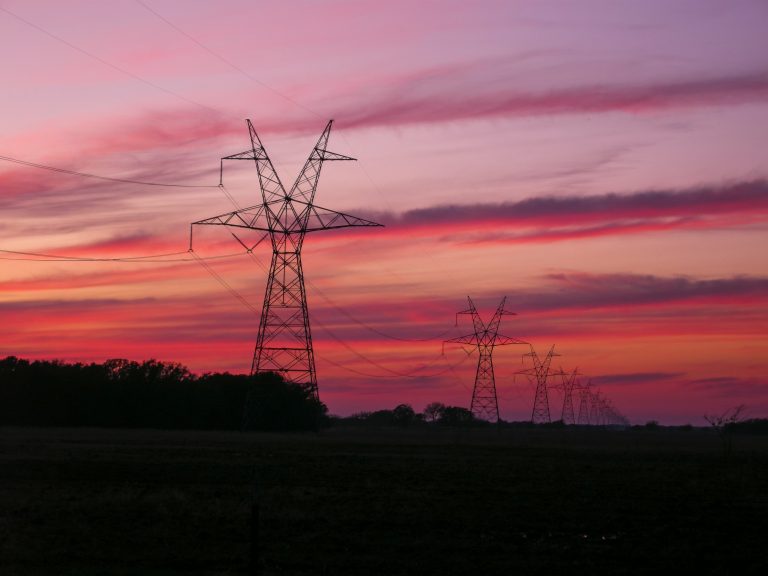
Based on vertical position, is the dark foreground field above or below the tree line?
below

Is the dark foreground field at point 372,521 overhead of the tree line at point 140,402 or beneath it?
beneath

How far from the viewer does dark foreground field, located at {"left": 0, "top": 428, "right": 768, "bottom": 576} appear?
2347 centimetres

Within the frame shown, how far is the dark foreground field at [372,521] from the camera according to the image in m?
23.5

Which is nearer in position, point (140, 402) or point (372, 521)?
point (372, 521)

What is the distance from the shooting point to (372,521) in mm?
30703

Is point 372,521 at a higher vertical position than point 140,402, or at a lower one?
lower

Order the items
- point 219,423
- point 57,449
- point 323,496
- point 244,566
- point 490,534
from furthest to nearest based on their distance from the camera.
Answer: point 219,423 < point 57,449 < point 323,496 < point 490,534 < point 244,566

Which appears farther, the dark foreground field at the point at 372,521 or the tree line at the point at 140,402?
the tree line at the point at 140,402

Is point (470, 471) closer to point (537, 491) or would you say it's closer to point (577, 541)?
point (537, 491)

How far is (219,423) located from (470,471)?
323 feet

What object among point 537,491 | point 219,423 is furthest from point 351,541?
point 219,423

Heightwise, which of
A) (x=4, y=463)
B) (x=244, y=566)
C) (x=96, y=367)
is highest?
(x=96, y=367)

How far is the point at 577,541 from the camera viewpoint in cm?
2739

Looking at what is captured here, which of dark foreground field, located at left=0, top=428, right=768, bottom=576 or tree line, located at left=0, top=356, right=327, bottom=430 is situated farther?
tree line, located at left=0, top=356, right=327, bottom=430
